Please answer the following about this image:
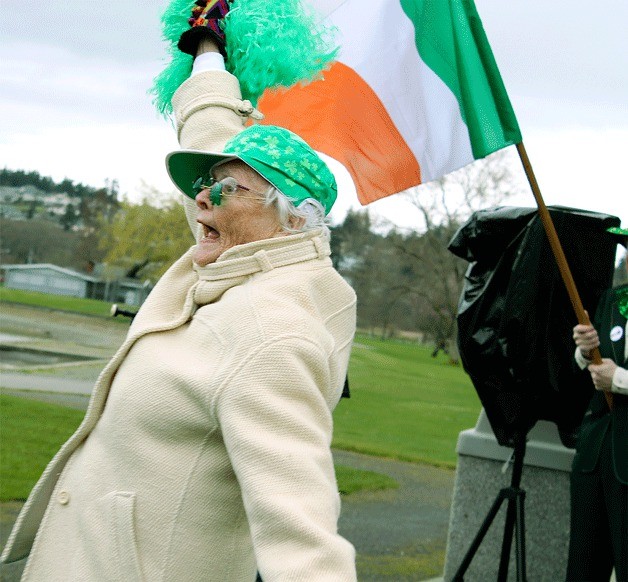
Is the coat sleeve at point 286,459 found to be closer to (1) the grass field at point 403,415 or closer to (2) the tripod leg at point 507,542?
(2) the tripod leg at point 507,542

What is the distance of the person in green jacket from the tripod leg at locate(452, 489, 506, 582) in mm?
396

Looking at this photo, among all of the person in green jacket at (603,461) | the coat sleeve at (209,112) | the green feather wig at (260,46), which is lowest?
the person in green jacket at (603,461)

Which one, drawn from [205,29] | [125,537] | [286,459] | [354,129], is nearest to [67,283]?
[354,129]

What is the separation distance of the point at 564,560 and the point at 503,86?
2.90 metres

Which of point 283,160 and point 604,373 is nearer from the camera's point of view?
point 283,160

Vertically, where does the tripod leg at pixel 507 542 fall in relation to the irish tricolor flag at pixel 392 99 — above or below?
below

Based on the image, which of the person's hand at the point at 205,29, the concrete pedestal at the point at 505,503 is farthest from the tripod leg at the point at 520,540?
the person's hand at the point at 205,29

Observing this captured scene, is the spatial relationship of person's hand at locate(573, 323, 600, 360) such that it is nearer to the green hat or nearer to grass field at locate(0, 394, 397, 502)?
the green hat

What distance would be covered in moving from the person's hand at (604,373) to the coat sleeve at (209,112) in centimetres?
253

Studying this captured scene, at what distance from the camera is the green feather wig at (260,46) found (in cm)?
302

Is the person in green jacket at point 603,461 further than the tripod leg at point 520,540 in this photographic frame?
No

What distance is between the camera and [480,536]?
5.21m

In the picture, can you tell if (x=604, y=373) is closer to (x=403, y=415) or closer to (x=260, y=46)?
(x=260, y=46)

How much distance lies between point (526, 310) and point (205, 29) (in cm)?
279
